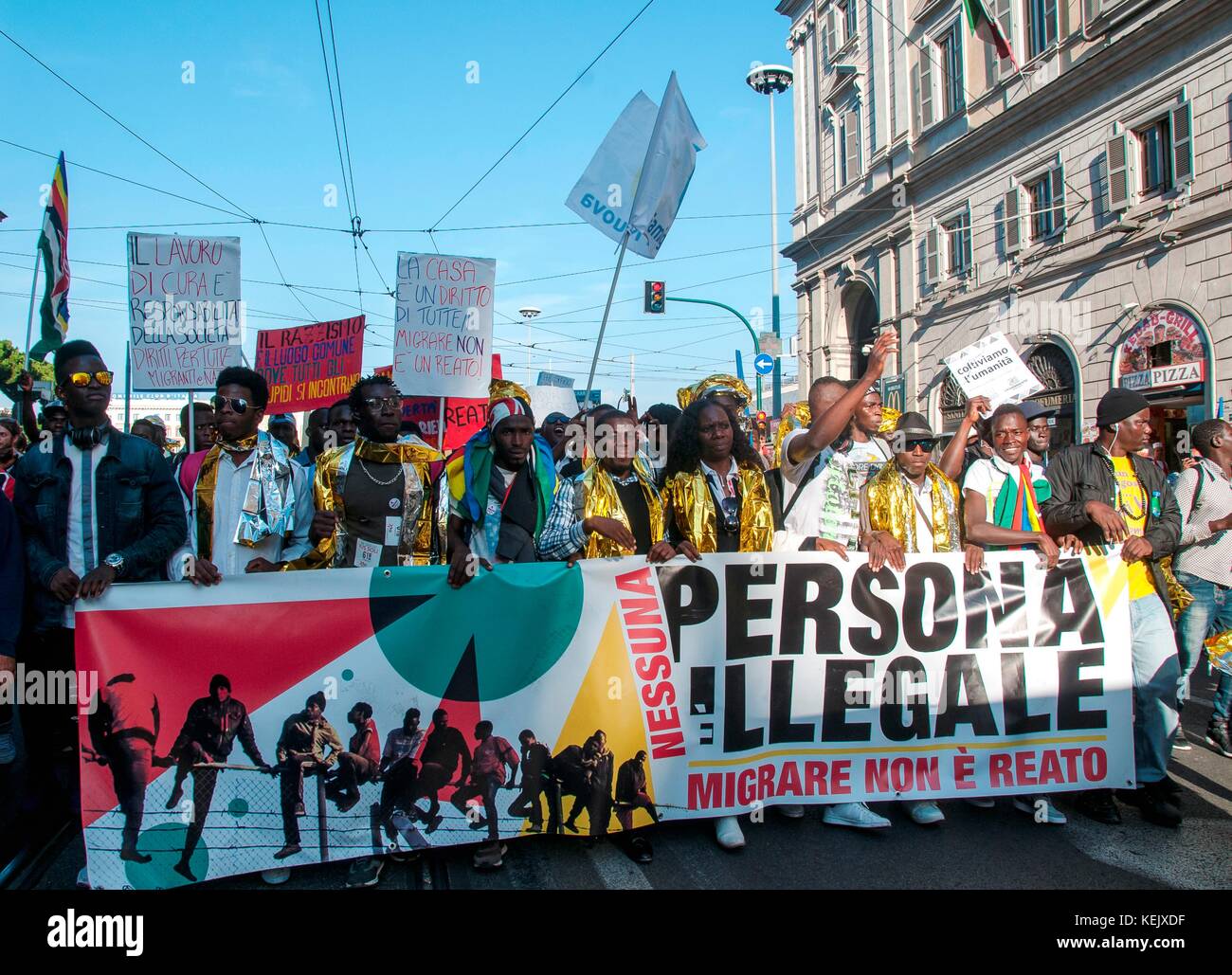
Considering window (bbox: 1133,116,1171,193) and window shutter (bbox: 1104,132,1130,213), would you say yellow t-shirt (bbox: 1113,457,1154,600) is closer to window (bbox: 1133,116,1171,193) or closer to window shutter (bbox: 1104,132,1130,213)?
window (bbox: 1133,116,1171,193)

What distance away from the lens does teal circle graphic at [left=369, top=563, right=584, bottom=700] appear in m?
3.38

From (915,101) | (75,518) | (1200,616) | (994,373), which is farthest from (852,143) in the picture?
(75,518)

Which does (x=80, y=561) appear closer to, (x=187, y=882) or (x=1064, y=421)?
(x=187, y=882)

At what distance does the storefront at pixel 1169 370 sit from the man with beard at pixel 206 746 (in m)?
15.6

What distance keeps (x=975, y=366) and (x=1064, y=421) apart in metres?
15.3

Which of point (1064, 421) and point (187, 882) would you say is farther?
point (1064, 421)

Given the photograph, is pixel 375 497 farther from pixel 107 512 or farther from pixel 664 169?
pixel 664 169

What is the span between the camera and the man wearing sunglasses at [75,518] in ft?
11.0

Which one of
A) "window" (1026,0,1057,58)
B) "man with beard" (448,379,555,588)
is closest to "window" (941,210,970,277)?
"window" (1026,0,1057,58)

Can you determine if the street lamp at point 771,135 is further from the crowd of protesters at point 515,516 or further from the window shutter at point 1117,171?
the crowd of protesters at point 515,516

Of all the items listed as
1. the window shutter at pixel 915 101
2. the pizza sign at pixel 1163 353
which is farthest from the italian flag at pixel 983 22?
the window shutter at pixel 915 101

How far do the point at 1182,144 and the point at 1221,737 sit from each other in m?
14.2
